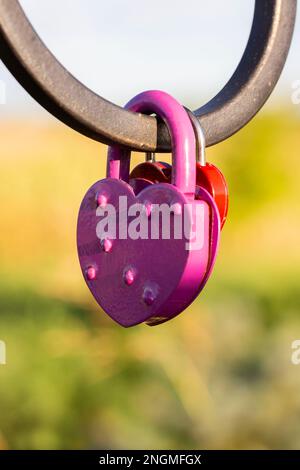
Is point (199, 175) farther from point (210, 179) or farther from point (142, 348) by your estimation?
point (142, 348)

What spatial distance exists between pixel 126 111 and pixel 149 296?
0.43 feet

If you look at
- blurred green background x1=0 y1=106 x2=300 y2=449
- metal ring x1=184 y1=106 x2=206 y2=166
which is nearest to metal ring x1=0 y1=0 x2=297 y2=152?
metal ring x1=184 y1=106 x2=206 y2=166

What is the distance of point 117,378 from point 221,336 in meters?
0.31

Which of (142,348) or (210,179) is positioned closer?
(210,179)

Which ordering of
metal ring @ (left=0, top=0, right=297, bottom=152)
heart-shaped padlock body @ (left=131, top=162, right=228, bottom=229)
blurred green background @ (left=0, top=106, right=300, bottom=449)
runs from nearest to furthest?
1. metal ring @ (left=0, top=0, right=297, bottom=152)
2. heart-shaped padlock body @ (left=131, top=162, right=228, bottom=229)
3. blurred green background @ (left=0, top=106, right=300, bottom=449)

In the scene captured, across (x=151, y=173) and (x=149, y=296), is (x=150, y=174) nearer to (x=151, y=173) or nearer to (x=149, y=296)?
(x=151, y=173)

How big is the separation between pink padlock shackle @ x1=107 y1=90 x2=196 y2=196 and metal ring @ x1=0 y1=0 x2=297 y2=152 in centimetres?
1

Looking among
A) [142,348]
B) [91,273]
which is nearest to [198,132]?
[91,273]

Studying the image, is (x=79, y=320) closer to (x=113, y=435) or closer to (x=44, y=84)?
(x=113, y=435)

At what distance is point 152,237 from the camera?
0.67 meters

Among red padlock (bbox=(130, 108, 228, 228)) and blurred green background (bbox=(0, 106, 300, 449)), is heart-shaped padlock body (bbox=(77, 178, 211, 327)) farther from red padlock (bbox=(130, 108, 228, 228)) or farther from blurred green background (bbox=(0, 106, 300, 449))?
blurred green background (bbox=(0, 106, 300, 449))

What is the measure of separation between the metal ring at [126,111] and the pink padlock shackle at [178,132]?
1 centimetres

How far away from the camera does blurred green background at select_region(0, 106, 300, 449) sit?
8.19 ft

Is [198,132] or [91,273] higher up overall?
[198,132]
